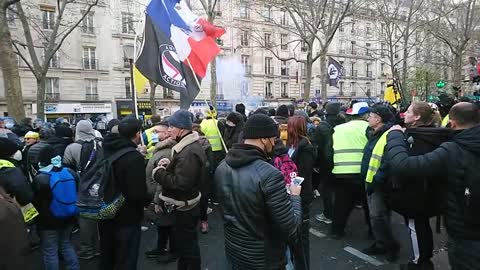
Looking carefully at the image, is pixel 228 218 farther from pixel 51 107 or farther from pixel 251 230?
pixel 51 107

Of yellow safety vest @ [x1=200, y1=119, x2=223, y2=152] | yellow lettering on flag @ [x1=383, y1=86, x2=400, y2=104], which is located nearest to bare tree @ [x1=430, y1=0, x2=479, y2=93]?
yellow lettering on flag @ [x1=383, y1=86, x2=400, y2=104]

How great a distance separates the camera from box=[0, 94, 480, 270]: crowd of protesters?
2463 mm

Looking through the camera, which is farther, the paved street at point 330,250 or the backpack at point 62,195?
the paved street at point 330,250

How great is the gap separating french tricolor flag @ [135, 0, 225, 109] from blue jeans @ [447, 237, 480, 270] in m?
3.46

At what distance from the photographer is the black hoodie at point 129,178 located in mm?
3529

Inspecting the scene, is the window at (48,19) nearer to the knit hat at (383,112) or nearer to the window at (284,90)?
the window at (284,90)

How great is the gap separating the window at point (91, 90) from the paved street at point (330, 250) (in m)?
31.3

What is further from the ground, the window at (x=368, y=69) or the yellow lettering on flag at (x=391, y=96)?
the window at (x=368, y=69)

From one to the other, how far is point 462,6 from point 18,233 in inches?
1084

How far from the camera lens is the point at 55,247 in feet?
13.0

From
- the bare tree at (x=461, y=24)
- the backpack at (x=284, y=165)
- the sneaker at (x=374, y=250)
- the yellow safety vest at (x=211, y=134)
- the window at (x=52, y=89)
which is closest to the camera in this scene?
the backpack at (x=284, y=165)

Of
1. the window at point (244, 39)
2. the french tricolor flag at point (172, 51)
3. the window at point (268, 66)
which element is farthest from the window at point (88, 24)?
the french tricolor flag at point (172, 51)

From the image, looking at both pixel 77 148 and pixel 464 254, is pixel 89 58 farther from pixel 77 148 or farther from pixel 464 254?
pixel 464 254

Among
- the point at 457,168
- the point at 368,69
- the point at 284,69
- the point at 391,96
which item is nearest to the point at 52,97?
the point at 284,69
